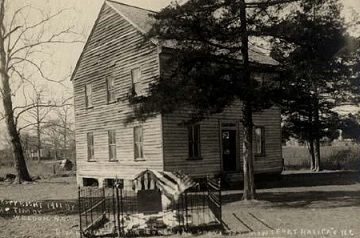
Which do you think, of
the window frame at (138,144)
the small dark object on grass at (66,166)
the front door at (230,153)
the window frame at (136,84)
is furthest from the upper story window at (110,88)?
the small dark object on grass at (66,166)

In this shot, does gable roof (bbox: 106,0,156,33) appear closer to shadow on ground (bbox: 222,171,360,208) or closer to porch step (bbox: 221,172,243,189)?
porch step (bbox: 221,172,243,189)

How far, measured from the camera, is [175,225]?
958 centimetres

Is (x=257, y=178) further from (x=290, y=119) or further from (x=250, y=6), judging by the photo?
(x=250, y=6)

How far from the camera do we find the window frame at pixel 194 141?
64.0 feet

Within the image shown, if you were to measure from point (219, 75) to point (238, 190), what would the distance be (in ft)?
23.1

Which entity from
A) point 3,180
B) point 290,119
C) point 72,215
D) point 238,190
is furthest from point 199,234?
point 3,180

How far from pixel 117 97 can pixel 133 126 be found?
2.12 m

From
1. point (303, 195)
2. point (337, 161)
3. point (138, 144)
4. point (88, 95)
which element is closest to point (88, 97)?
point (88, 95)

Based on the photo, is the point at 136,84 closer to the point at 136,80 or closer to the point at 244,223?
the point at 136,80

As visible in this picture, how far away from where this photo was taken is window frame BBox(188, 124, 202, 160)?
19500mm

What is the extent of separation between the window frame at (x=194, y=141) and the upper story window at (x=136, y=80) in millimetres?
2939

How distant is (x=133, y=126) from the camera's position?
20.1 metres

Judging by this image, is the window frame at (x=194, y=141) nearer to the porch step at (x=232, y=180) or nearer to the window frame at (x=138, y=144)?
the porch step at (x=232, y=180)

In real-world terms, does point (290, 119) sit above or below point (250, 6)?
below
